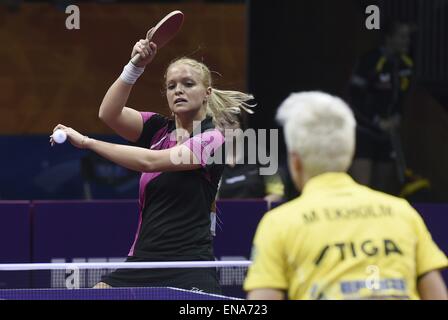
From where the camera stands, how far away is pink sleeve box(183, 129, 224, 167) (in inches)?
210

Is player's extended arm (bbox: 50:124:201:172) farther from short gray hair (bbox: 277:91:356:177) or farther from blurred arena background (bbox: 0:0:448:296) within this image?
blurred arena background (bbox: 0:0:448:296)

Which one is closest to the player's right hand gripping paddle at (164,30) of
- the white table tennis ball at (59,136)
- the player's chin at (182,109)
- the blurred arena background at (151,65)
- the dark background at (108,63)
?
the player's chin at (182,109)

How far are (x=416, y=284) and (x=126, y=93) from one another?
8.81 feet

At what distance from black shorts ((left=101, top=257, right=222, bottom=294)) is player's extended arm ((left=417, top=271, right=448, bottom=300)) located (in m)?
2.16

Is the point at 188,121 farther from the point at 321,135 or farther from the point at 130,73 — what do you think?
the point at 321,135

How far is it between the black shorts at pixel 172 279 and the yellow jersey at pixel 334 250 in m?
2.15

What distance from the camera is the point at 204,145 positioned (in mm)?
5371

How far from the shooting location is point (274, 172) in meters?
8.92

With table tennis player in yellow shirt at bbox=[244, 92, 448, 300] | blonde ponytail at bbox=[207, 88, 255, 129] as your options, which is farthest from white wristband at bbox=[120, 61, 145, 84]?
table tennis player in yellow shirt at bbox=[244, 92, 448, 300]

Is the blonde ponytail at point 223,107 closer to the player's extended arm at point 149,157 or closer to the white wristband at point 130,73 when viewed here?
the white wristband at point 130,73

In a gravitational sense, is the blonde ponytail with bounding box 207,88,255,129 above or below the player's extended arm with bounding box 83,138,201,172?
above

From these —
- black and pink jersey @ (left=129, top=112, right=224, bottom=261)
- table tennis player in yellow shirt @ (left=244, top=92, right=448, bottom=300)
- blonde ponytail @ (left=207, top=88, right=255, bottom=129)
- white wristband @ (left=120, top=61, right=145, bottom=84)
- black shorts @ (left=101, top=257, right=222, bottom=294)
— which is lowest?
black shorts @ (left=101, top=257, right=222, bottom=294)

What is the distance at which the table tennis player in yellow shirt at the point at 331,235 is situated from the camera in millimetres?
3150

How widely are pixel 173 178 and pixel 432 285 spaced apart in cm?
231
